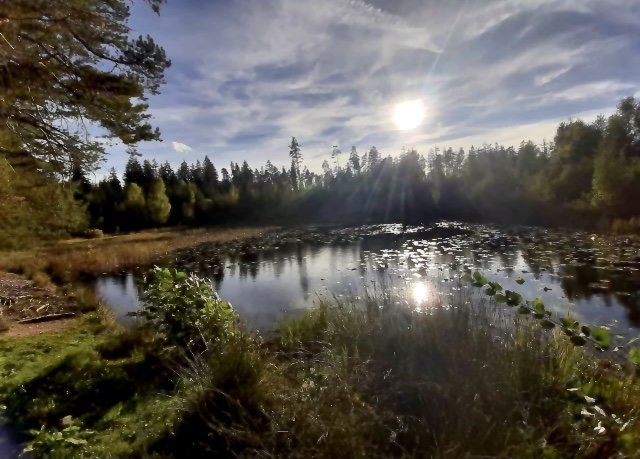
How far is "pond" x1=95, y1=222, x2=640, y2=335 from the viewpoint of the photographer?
10.0 m

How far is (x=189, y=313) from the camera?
20.2 ft

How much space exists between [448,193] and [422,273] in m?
46.1

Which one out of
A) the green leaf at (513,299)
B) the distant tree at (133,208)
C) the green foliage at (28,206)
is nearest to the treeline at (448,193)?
the distant tree at (133,208)

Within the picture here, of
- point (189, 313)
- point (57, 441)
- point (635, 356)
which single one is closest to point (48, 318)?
point (189, 313)

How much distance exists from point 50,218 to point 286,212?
4954cm

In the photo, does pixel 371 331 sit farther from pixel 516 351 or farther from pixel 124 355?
pixel 124 355

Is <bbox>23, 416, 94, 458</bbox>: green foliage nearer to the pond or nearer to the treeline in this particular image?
the pond

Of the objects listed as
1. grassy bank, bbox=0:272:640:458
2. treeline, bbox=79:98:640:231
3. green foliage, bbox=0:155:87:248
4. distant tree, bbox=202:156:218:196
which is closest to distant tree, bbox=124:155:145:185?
treeline, bbox=79:98:640:231

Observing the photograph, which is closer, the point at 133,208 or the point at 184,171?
the point at 133,208

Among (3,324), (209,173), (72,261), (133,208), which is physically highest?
(209,173)

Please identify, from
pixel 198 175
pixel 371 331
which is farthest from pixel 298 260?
pixel 198 175

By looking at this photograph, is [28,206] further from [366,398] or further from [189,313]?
[366,398]

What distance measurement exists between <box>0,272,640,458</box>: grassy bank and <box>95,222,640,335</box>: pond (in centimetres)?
159

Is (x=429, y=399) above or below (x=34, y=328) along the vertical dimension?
above
